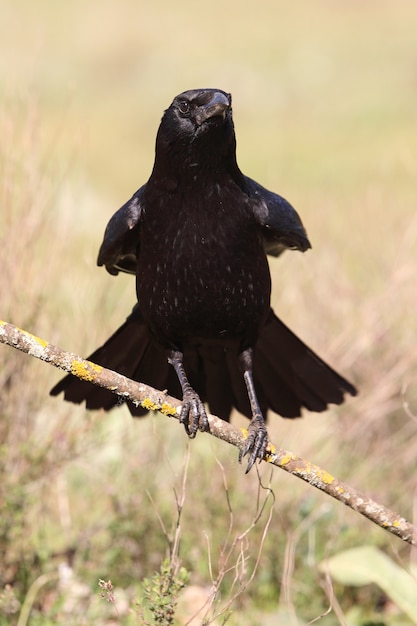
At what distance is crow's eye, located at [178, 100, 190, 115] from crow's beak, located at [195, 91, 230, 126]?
3.0 inches

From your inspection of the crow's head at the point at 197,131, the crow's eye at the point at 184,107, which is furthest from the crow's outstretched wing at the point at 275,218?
the crow's eye at the point at 184,107

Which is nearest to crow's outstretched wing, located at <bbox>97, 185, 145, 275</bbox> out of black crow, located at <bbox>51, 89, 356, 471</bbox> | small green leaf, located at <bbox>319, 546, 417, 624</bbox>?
black crow, located at <bbox>51, 89, 356, 471</bbox>

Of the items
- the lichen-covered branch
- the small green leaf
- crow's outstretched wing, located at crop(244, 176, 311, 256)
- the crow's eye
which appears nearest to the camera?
the lichen-covered branch

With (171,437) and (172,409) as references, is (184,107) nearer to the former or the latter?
(172,409)

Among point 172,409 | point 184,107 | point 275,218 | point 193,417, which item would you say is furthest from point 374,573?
point 184,107

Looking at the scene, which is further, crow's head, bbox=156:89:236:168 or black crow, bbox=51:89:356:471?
black crow, bbox=51:89:356:471

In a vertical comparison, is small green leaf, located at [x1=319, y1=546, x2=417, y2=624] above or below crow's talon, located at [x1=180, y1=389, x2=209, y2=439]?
below

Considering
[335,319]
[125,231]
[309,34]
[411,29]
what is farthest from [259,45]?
A: [125,231]

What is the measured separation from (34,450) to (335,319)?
2169 mm

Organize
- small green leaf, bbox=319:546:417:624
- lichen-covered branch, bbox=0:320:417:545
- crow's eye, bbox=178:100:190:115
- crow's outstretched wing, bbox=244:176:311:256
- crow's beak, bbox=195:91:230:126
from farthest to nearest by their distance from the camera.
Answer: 1. small green leaf, bbox=319:546:417:624
2. crow's outstretched wing, bbox=244:176:311:256
3. crow's eye, bbox=178:100:190:115
4. crow's beak, bbox=195:91:230:126
5. lichen-covered branch, bbox=0:320:417:545

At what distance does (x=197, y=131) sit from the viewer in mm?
4043

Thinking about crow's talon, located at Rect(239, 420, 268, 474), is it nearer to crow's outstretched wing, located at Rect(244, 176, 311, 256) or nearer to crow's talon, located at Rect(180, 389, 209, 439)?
crow's talon, located at Rect(180, 389, 209, 439)

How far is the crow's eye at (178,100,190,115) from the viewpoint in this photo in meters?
4.04

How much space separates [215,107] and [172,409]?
117 centimetres
